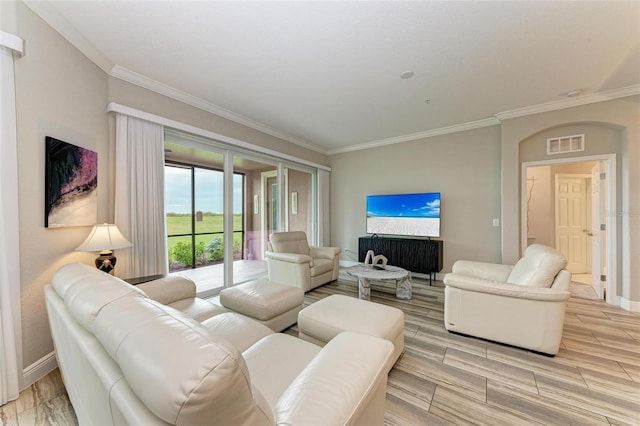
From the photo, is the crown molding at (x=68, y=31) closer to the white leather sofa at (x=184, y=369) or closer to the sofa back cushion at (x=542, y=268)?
the white leather sofa at (x=184, y=369)

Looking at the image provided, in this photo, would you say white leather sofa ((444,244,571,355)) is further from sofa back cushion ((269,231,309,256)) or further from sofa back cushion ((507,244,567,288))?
sofa back cushion ((269,231,309,256))

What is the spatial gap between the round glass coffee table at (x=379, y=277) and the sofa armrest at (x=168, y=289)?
1.89 meters

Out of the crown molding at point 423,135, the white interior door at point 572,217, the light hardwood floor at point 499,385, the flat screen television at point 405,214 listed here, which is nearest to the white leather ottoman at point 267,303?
the light hardwood floor at point 499,385

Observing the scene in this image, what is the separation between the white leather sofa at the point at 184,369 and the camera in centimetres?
54

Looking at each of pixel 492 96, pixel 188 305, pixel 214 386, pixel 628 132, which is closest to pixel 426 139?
pixel 492 96

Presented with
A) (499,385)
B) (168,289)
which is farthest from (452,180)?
(168,289)

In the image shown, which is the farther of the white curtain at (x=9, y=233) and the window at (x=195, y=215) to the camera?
the window at (x=195, y=215)

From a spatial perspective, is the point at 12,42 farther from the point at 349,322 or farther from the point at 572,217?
the point at 572,217

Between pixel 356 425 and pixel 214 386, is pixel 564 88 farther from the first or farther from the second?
pixel 214 386

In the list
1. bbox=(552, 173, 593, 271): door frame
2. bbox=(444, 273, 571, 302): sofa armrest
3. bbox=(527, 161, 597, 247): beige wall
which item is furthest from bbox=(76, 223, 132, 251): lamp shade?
bbox=(552, 173, 593, 271): door frame

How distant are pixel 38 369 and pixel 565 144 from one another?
620cm

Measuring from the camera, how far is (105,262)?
6.86 feet

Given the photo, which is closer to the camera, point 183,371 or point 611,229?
point 183,371

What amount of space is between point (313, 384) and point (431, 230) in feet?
13.1
